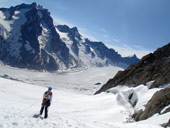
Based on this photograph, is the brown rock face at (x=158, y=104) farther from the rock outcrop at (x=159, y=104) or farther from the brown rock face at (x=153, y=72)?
the brown rock face at (x=153, y=72)

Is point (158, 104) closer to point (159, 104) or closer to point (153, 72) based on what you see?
point (159, 104)

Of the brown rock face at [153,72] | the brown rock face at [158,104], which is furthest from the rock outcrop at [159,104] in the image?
the brown rock face at [153,72]

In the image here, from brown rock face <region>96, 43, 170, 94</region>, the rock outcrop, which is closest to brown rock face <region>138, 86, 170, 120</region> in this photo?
the rock outcrop

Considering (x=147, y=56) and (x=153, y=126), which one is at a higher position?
(x=147, y=56)

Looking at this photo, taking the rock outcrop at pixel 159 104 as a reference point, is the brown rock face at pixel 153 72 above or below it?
above

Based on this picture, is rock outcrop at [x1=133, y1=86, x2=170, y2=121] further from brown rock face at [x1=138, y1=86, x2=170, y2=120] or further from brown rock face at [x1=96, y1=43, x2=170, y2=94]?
brown rock face at [x1=96, y1=43, x2=170, y2=94]

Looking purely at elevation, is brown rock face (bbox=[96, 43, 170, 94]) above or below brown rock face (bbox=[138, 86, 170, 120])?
above

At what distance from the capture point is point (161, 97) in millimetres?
22172

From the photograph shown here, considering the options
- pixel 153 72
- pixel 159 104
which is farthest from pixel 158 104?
pixel 153 72

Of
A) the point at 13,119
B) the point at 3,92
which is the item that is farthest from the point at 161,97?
the point at 3,92

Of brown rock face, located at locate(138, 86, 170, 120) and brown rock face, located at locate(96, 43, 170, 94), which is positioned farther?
brown rock face, located at locate(96, 43, 170, 94)

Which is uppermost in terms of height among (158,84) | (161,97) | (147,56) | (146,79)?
(147,56)

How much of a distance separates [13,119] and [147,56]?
2495 inches

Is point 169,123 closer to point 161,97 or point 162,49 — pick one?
point 161,97
